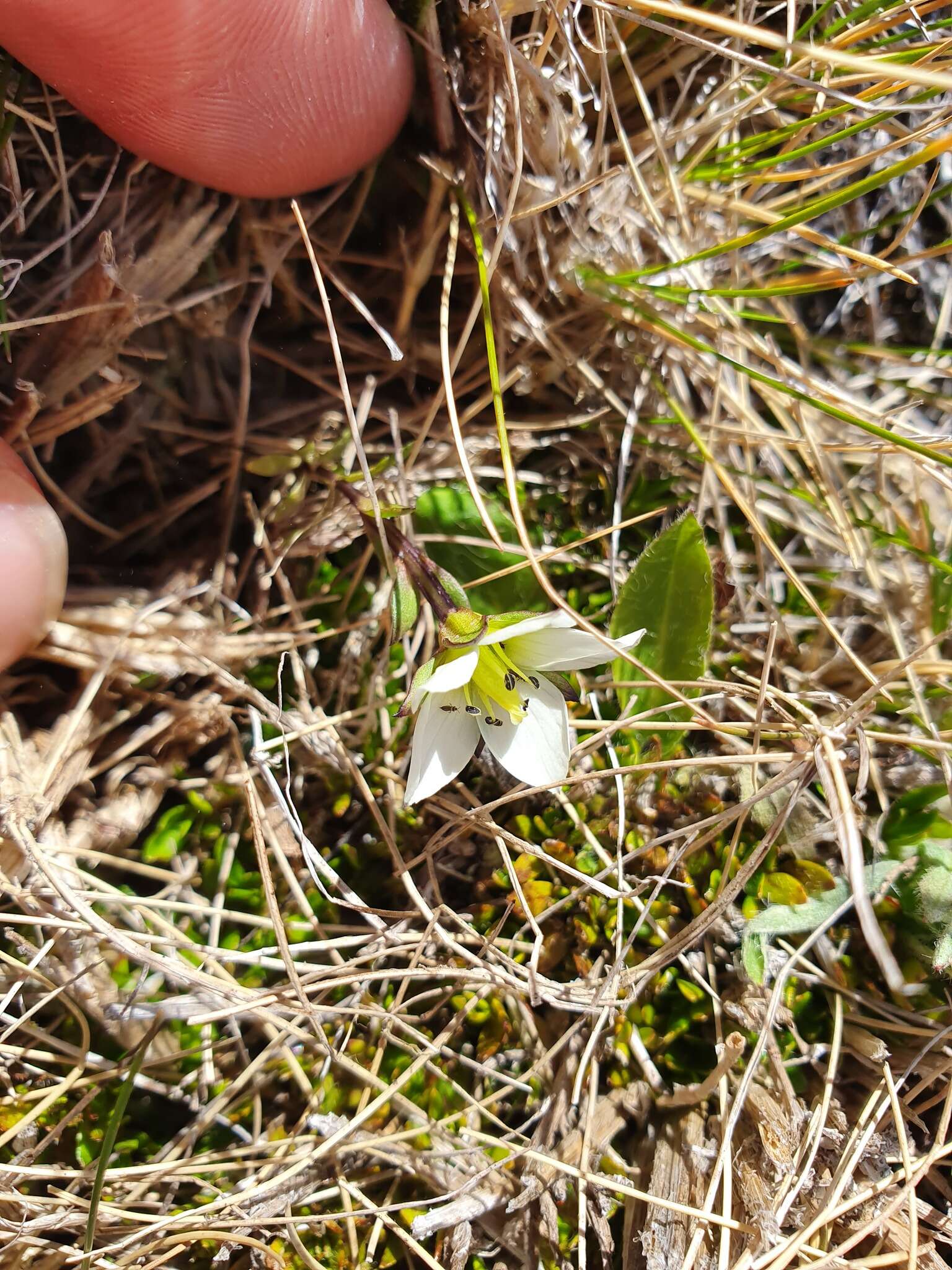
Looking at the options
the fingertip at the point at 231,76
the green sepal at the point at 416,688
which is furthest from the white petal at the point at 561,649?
the fingertip at the point at 231,76

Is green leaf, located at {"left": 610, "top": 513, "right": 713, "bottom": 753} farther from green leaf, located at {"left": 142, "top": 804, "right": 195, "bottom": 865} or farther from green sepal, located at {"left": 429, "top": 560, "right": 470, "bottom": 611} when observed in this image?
green leaf, located at {"left": 142, "top": 804, "right": 195, "bottom": 865}

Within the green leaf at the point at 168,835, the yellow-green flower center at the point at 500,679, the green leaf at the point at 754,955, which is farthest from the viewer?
the green leaf at the point at 168,835

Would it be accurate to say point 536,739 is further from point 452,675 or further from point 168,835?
point 168,835

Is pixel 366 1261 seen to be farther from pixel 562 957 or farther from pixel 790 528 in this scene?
pixel 790 528

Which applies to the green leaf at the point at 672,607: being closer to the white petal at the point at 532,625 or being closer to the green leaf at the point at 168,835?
the white petal at the point at 532,625

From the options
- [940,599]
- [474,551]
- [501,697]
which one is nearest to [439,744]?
[501,697]
